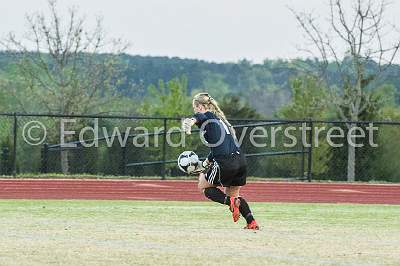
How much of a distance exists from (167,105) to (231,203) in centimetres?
4546

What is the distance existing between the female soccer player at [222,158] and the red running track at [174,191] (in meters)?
8.86

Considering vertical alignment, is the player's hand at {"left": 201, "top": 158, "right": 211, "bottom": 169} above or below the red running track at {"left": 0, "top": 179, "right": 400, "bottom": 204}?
above

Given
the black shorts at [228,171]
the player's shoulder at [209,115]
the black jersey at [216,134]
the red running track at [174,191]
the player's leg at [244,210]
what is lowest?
the red running track at [174,191]

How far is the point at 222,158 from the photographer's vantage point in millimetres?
12953

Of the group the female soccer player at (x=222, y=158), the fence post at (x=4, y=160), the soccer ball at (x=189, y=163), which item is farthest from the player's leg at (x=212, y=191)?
the fence post at (x=4, y=160)

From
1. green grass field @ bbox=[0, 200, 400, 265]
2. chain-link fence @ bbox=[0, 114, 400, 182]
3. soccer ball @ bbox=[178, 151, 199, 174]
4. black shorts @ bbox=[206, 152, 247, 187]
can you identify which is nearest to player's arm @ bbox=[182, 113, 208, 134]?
black shorts @ bbox=[206, 152, 247, 187]

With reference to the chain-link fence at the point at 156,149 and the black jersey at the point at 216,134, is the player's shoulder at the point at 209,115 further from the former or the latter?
the chain-link fence at the point at 156,149

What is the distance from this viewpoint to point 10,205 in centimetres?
1823

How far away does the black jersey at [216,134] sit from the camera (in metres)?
12.7

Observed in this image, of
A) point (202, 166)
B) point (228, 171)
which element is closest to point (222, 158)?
point (228, 171)

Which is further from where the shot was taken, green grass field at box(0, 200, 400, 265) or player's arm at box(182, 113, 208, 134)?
player's arm at box(182, 113, 208, 134)

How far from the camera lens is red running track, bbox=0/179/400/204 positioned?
22328 mm

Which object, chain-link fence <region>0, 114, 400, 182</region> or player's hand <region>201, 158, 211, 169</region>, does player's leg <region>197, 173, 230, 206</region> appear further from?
chain-link fence <region>0, 114, 400, 182</region>

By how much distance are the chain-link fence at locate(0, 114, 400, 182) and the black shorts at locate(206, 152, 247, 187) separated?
16286 millimetres
